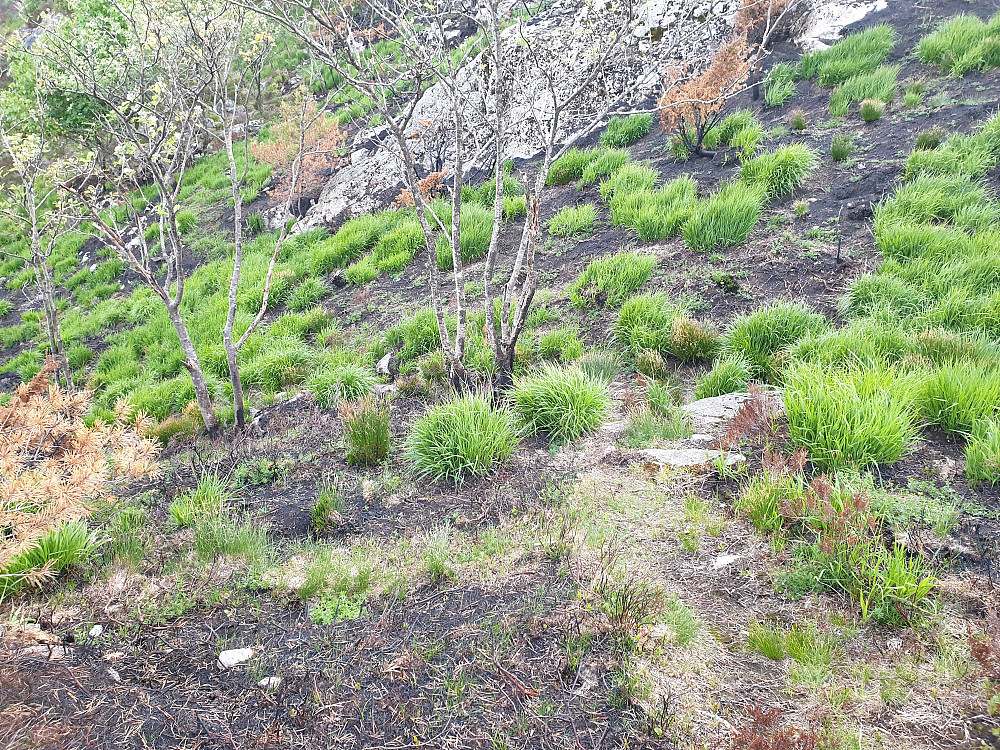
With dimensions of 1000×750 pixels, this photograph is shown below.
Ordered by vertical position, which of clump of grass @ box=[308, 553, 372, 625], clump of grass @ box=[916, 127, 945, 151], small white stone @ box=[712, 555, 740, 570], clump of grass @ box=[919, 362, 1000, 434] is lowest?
small white stone @ box=[712, 555, 740, 570]

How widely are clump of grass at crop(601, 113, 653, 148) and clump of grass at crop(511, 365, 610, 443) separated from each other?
6331 millimetres

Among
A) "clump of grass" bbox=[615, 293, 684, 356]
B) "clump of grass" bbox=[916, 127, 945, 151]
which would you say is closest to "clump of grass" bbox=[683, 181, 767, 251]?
"clump of grass" bbox=[615, 293, 684, 356]

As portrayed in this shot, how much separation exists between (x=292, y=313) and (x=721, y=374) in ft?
20.9

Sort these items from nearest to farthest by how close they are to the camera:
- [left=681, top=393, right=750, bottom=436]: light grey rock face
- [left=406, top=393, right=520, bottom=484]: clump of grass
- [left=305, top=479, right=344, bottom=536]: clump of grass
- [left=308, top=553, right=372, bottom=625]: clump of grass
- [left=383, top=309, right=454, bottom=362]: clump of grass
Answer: [left=308, top=553, right=372, bottom=625]: clump of grass → [left=305, top=479, right=344, bottom=536]: clump of grass → [left=406, top=393, right=520, bottom=484]: clump of grass → [left=681, top=393, right=750, bottom=436]: light grey rock face → [left=383, top=309, right=454, bottom=362]: clump of grass

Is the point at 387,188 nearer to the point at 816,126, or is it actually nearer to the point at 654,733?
the point at 816,126

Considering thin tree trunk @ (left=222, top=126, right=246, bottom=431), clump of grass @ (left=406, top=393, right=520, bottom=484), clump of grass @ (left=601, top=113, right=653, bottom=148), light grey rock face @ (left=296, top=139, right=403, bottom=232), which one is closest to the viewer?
clump of grass @ (left=406, top=393, right=520, bottom=484)

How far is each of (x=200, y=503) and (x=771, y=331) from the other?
16.1 ft

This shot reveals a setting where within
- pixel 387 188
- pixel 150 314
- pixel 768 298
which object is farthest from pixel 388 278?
pixel 768 298

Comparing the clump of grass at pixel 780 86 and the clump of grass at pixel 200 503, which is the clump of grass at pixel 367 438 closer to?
the clump of grass at pixel 200 503

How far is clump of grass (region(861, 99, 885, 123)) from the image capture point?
6879 mm

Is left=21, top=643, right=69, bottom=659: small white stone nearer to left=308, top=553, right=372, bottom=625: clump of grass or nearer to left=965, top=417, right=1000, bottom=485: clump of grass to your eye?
left=308, top=553, right=372, bottom=625: clump of grass

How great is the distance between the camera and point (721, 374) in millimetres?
4332

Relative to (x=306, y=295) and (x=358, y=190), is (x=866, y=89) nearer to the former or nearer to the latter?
(x=358, y=190)

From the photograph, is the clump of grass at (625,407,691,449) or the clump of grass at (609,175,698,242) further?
the clump of grass at (609,175,698,242)
